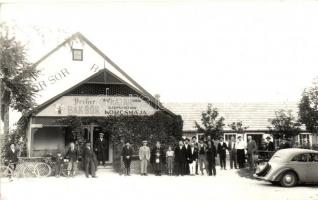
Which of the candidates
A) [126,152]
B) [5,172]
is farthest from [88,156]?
[5,172]

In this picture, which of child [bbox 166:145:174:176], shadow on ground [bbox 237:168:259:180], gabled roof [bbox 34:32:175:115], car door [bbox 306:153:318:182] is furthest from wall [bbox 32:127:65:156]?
car door [bbox 306:153:318:182]

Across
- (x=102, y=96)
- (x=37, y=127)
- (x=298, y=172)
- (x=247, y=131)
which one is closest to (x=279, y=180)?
(x=298, y=172)

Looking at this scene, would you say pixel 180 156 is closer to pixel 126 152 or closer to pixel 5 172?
pixel 126 152

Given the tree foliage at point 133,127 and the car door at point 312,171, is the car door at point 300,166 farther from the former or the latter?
the tree foliage at point 133,127

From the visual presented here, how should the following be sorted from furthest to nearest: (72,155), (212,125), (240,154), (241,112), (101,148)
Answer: (241,112) → (212,125) → (101,148) → (240,154) → (72,155)

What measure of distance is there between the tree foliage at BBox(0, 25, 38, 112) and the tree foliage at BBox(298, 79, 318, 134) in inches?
533

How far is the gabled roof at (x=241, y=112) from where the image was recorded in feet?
113

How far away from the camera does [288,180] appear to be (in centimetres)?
1603

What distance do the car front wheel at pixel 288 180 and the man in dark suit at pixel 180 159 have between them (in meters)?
5.19

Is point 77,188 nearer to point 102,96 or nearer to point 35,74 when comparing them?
point 35,74

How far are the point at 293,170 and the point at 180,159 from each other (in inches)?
217

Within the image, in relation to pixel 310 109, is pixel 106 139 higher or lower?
lower

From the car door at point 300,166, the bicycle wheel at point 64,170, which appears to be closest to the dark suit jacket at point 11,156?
the bicycle wheel at point 64,170

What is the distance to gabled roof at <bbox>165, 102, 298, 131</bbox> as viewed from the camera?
34.6m
